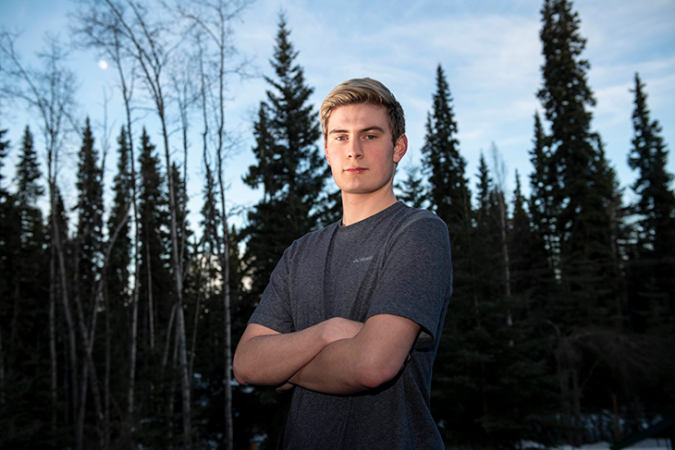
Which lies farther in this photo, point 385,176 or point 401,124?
point 401,124

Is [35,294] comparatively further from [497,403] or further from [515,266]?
[515,266]

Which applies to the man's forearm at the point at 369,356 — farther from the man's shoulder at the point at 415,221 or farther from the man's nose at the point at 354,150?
the man's nose at the point at 354,150

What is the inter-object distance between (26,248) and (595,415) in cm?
3600

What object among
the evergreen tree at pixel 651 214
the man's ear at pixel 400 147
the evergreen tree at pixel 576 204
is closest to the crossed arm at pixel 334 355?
the man's ear at pixel 400 147

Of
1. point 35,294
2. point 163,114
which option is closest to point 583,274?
point 163,114

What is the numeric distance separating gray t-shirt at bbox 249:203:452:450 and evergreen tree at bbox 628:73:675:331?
113 ft

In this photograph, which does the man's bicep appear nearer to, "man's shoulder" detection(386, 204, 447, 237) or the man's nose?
"man's shoulder" detection(386, 204, 447, 237)

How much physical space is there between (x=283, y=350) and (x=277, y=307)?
1.05 feet

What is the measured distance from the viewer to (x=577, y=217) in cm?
2598

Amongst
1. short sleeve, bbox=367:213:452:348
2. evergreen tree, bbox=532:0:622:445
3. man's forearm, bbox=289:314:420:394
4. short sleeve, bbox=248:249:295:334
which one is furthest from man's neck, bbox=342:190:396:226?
evergreen tree, bbox=532:0:622:445

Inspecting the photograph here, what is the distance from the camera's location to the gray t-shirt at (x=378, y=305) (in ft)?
4.37

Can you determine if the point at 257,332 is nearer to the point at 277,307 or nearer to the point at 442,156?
the point at 277,307

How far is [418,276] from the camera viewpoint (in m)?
1.36

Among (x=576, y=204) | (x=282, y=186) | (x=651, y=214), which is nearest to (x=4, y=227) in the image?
(x=282, y=186)
